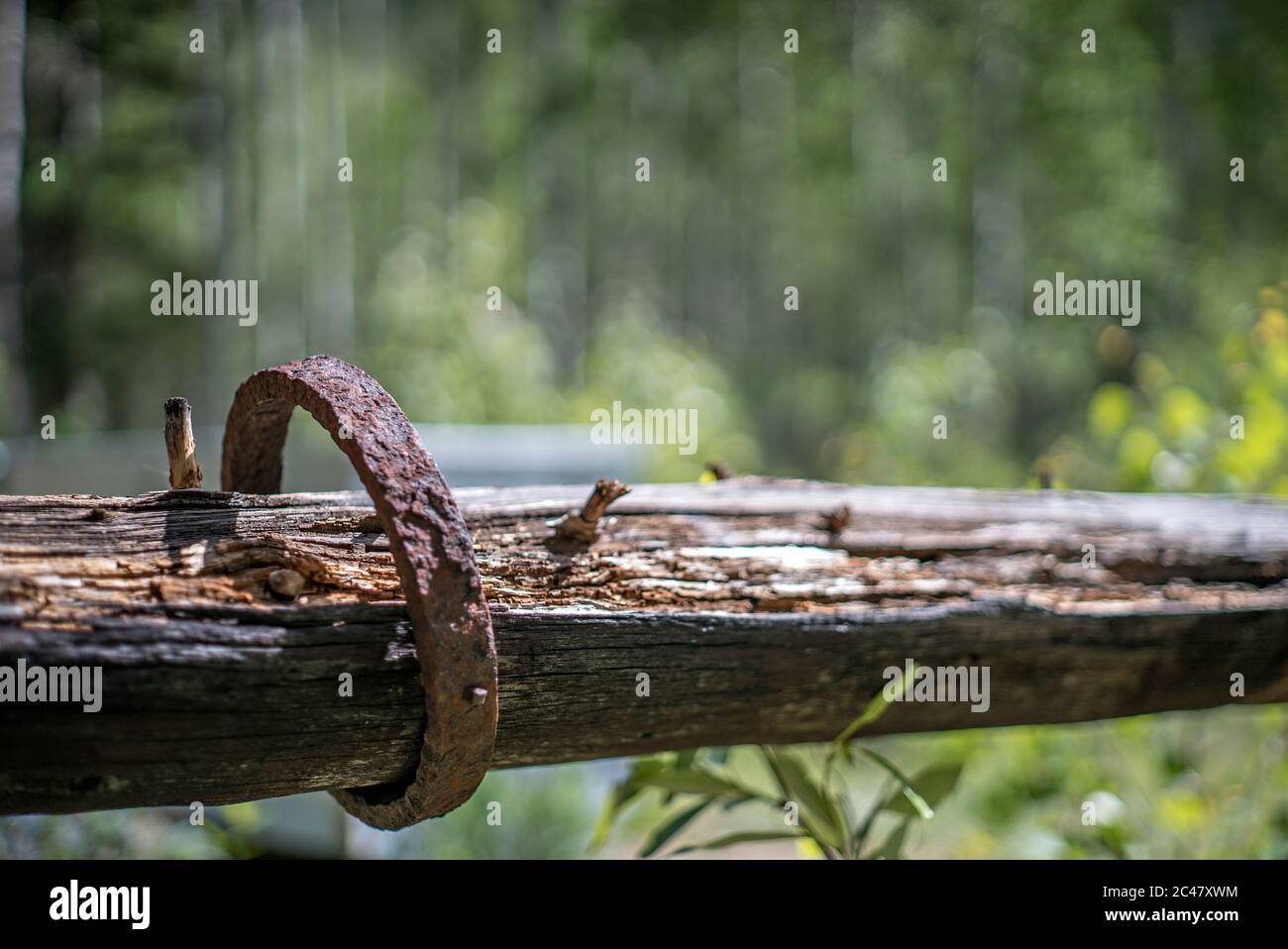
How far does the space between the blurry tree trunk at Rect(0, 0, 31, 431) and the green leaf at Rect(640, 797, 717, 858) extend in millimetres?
8449

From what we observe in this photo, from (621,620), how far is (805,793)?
507 mm

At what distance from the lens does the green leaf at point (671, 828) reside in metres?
1.26

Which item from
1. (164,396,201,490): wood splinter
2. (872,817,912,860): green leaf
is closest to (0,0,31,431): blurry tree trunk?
(164,396,201,490): wood splinter

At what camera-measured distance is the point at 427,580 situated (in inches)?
27.8

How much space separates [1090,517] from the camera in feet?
4.10

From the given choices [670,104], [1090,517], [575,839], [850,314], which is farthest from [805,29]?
[1090,517]

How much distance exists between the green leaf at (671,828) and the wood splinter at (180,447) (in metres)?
0.70

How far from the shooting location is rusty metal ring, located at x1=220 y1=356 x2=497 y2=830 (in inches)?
27.9

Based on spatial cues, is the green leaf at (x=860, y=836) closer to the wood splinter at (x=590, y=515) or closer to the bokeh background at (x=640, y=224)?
the wood splinter at (x=590, y=515)

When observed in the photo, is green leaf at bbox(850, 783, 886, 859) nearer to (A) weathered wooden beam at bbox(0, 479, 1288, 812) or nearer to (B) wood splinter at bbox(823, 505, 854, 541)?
(A) weathered wooden beam at bbox(0, 479, 1288, 812)

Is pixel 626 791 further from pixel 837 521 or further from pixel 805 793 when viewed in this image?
pixel 837 521
